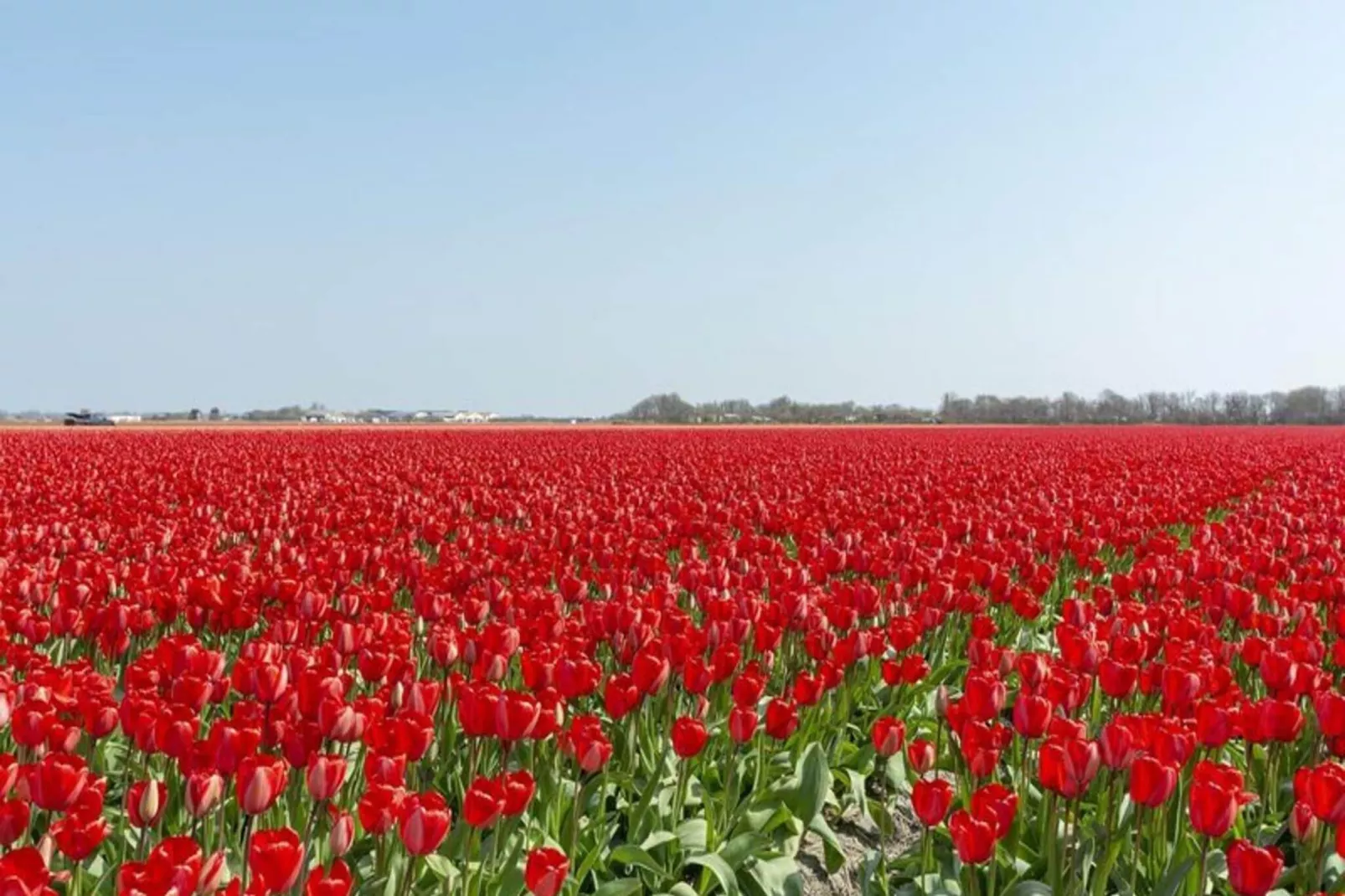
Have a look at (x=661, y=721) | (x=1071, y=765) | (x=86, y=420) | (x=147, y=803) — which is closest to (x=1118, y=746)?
(x=1071, y=765)

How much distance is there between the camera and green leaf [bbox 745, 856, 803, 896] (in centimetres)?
337

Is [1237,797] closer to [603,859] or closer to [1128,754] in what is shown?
[1128,754]

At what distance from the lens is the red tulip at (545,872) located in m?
2.26

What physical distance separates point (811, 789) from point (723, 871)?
0.63m

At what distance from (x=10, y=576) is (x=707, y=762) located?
12.1 ft

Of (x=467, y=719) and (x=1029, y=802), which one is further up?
(x=467, y=719)

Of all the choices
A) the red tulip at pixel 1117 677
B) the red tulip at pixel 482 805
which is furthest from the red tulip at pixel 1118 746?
the red tulip at pixel 482 805

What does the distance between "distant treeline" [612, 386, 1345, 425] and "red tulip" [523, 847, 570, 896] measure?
11552 cm

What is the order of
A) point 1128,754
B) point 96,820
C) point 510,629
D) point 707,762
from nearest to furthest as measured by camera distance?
point 96,820 < point 1128,754 < point 510,629 < point 707,762

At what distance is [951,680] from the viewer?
597cm

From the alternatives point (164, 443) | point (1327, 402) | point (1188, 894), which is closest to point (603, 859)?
point (1188, 894)

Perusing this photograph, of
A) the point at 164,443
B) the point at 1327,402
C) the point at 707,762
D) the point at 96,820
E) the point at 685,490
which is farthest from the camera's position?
the point at 1327,402

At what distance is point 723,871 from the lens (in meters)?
3.23

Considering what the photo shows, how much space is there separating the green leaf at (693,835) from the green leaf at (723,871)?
0.16 m
